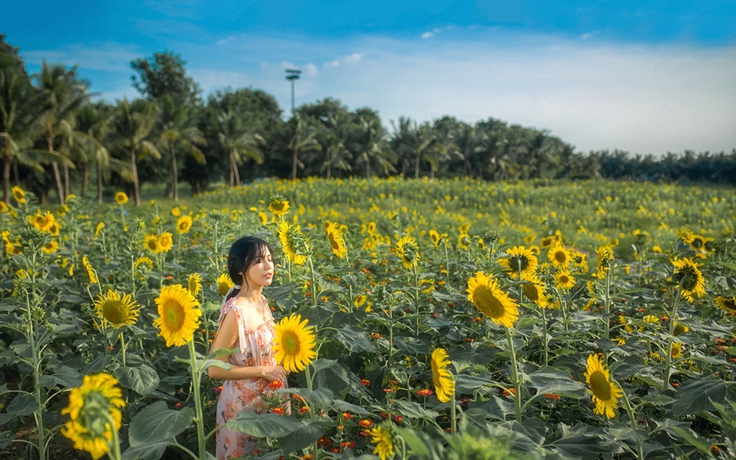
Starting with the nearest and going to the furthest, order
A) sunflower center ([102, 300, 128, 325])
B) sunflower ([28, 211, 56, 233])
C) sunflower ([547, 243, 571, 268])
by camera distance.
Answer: sunflower center ([102, 300, 128, 325]) < sunflower ([547, 243, 571, 268]) < sunflower ([28, 211, 56, 233])

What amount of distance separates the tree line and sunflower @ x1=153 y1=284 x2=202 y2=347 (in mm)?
20821

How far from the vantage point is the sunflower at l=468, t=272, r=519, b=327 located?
1678 millimetres

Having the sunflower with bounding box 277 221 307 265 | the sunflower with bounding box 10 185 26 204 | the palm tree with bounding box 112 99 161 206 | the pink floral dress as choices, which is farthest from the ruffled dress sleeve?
Result: the palm tree with bounding box 112 99 161 206

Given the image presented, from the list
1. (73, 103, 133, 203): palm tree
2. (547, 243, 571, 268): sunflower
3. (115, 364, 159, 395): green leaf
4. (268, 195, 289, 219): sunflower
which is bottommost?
(115, 364, 159, 395): green leaf

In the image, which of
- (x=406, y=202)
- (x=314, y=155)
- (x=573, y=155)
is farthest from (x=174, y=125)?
(x=573, y=155)

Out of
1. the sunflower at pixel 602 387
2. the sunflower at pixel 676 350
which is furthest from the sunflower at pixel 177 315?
the sunflower at pixel 676 350

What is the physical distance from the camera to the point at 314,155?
1569 inches

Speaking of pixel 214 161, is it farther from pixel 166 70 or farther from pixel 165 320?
A: pixel 165 320

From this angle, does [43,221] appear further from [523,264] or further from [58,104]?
[58,104]

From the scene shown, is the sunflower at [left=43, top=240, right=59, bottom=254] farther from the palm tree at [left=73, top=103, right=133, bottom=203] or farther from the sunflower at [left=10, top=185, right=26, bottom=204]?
the palm tree at [left=73, top=103, right=133, bottom=203]

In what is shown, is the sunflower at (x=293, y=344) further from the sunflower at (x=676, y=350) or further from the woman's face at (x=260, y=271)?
the sunflower at (x=676, y=350)

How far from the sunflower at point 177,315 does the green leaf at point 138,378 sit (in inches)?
26.9

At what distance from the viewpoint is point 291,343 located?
A: 1.62m

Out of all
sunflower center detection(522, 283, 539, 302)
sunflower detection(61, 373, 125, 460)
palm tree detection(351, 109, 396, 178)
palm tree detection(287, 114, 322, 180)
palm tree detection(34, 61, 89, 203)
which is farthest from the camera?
palm tree detection(351, 109, 396, 178)
